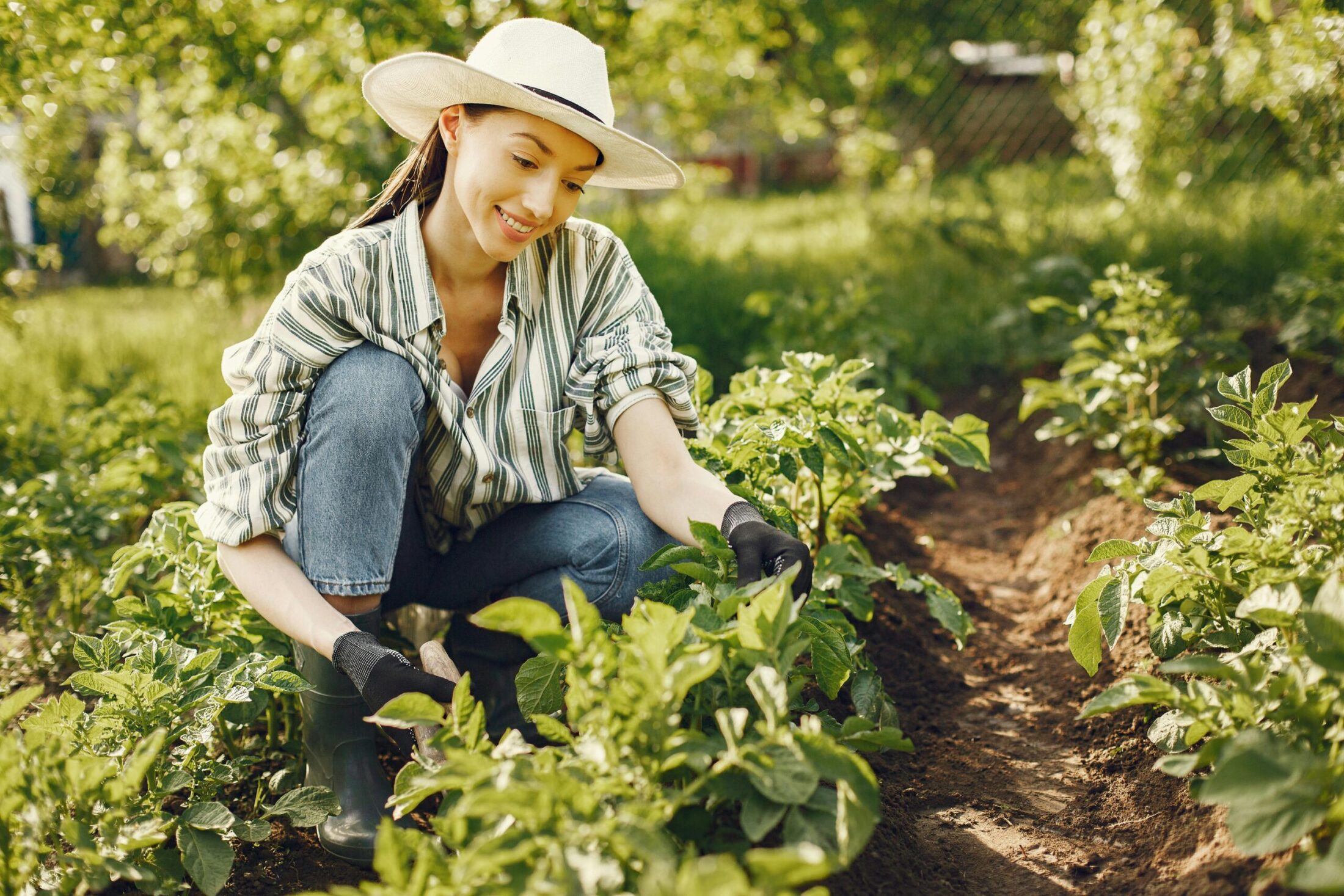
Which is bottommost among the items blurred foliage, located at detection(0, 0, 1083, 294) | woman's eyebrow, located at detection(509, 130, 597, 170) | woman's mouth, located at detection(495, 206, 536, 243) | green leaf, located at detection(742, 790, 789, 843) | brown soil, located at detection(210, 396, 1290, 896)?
brown soil, located at detection(210, 396, 1290, 896)

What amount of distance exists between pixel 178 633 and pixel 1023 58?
7.63 meters

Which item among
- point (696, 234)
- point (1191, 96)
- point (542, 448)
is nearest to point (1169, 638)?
point (542, 448)

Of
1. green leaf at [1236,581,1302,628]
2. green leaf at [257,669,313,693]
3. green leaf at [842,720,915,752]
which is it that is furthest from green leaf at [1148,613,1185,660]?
green leaf at [257,669,313,693]

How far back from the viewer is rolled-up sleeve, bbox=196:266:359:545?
164cm

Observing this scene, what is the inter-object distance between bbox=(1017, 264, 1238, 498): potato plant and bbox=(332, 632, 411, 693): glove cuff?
170 cm

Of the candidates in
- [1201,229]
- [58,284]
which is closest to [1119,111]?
[1201,229]

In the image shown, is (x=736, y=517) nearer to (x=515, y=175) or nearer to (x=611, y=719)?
(x=611, y=719)

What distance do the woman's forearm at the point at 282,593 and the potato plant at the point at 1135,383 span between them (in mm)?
1739

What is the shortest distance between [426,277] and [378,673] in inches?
27.9

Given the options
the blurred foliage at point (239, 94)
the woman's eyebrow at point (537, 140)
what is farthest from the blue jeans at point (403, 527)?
the blurred foliage at point (239, 94)

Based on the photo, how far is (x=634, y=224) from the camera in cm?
449

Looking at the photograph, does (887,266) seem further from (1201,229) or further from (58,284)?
(58,284)

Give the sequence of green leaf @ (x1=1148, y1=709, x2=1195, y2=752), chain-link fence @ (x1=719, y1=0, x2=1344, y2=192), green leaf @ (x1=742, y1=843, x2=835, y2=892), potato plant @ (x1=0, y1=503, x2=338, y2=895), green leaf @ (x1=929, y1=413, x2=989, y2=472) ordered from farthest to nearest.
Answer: chain-link fence @ (x1=719, y1=0, x2=1344, y2=192), green leaf @ (x1=929, y1=413, x2=989, y2=472), green leaf @ (x1=1148, y1=709, x2=1195, y2=752), potato plant @ (x1=0, y1=503, x2=338, y2=895), green leaf @ (x1=742, y1=843, x2=835, y2=892)

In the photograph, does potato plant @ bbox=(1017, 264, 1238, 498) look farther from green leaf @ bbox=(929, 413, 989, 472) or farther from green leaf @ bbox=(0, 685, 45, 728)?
green leaf @ bbox=(0, 685, 45, 728)
